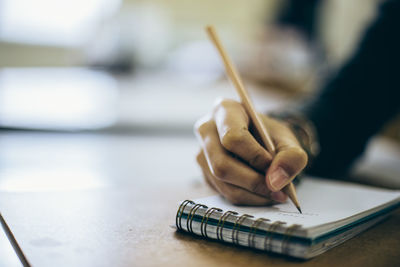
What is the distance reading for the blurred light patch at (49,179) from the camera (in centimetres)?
57

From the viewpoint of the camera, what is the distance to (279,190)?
17.3 inches

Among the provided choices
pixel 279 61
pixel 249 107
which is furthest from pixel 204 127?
pixel 279 61

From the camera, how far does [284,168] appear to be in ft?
1.40

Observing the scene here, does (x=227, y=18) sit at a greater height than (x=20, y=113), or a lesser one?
greater

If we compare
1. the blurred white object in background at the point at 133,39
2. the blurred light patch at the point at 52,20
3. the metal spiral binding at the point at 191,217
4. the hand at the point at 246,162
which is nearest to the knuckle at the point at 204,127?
the hand at the point at 246,162

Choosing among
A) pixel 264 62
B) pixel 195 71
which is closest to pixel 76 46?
pixel 195 71

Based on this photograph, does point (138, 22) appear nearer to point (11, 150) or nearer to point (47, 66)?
point (47, 66)

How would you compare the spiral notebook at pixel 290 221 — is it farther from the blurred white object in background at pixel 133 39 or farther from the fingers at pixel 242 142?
the blurred white object in background at pixel 133 39

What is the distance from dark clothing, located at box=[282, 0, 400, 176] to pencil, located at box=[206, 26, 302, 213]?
0.42 metres


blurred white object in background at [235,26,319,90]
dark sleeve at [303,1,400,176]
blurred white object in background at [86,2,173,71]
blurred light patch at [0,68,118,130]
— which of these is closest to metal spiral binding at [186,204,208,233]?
dark sleeve at [303,1,400,176]

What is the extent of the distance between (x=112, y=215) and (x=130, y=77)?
2931 millimetres

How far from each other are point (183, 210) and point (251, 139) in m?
0.11

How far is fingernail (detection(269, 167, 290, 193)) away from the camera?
42 cm

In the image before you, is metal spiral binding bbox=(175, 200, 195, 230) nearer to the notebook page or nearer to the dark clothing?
the notebook page
